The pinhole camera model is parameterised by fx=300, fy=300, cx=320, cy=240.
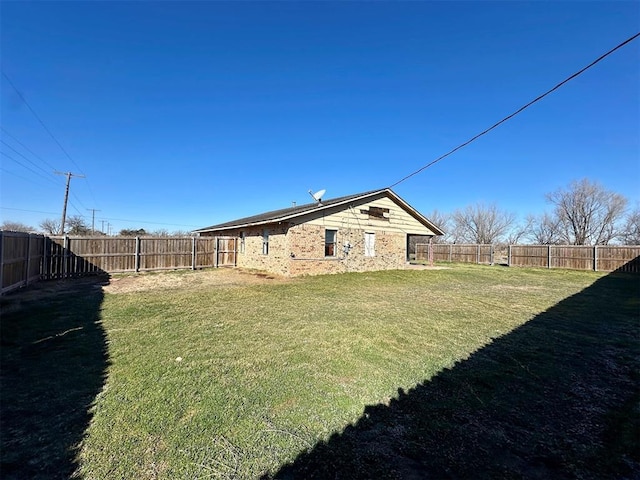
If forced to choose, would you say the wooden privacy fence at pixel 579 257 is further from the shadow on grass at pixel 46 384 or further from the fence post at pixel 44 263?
the fence post at pixel 44 263

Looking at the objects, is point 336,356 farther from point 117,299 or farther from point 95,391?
point 117,299

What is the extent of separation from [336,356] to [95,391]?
10.1ft

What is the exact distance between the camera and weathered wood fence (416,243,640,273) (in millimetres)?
19312

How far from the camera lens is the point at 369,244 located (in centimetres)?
1709

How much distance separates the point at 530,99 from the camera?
6.89 m

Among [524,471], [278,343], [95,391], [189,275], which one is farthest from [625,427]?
[189,275]

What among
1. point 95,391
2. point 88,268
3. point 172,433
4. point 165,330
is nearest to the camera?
point 172,433

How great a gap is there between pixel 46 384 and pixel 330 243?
→ 41.6 feet

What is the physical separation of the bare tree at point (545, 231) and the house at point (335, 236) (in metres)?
31.5

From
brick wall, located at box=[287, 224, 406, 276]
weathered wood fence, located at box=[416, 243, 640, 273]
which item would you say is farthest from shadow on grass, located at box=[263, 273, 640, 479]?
weathered wood fence, located at box=[416, 243, 640, 273]

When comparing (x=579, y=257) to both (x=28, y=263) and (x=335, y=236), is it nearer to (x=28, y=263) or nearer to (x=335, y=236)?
(x=335, y=236)

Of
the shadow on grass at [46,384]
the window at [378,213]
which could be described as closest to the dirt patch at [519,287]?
the window at [378,213]

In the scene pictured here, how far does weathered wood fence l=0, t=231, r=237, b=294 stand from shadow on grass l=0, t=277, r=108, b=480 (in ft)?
8.16

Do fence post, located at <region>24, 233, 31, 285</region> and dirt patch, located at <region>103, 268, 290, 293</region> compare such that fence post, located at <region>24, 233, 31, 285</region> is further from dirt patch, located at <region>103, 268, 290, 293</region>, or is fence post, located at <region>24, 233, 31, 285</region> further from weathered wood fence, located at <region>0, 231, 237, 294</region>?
dirt patch, located at <region>103, 268, 290, 293</region>
